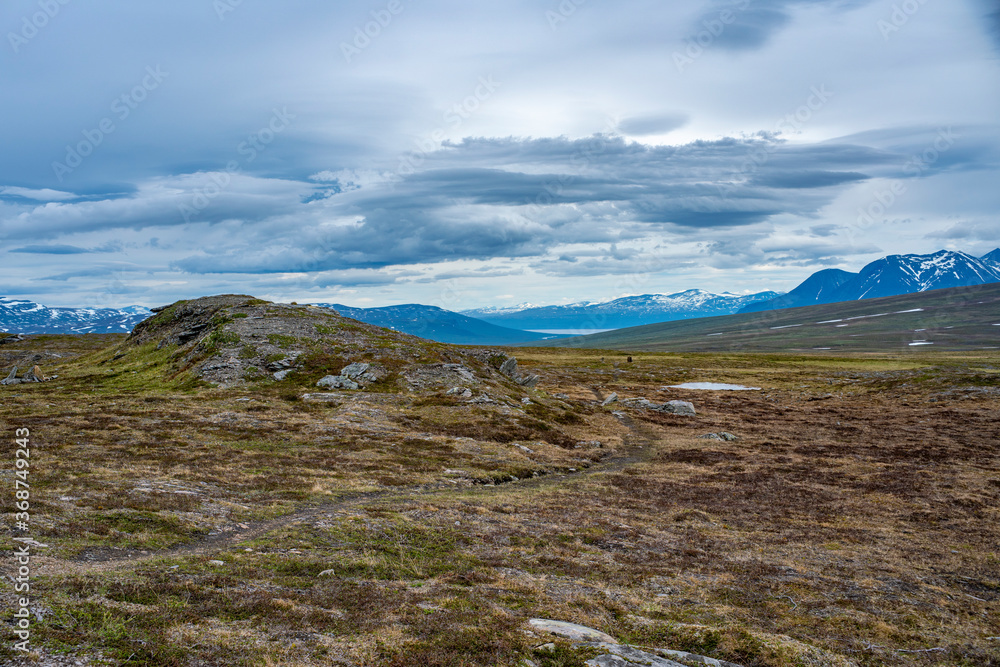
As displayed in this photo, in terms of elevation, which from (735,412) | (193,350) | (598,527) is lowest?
(735,412)

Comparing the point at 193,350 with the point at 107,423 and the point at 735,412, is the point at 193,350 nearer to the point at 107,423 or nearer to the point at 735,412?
the point at 107,423

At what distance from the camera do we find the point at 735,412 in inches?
3329

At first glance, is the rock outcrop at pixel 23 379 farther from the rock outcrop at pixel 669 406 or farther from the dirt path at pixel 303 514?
the rock outcrop at pixel 669 406

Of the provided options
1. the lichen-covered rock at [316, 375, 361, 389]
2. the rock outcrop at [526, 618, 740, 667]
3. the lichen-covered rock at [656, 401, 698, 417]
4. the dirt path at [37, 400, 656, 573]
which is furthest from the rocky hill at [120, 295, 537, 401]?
the rock outcrop at [526, 618, 740, 667]

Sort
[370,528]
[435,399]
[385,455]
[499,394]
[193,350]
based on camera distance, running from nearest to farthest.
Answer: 1. [370,528]
2. [385,455]
3. [435,399]
4. [499,394]
5. [193,350]

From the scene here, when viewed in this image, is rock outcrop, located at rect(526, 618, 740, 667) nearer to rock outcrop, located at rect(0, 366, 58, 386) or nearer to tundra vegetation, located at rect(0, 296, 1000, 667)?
tundra vegetation, located at rect(0, 296, 1000, 667)

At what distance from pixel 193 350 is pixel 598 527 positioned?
225 feet

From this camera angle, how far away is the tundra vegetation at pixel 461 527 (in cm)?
1373

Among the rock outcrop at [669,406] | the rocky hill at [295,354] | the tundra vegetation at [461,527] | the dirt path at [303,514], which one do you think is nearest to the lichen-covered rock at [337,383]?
the rocky hill at [295,354]

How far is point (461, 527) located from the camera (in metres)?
25.6

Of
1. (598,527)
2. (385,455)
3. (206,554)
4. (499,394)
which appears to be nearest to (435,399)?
(499,394)

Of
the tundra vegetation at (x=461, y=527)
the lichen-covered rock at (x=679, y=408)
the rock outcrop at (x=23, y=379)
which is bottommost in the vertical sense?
the lichen-covered rock at (x=679, y=408)

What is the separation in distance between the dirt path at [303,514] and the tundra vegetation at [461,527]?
7.1 inches

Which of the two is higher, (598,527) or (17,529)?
(17,529)
